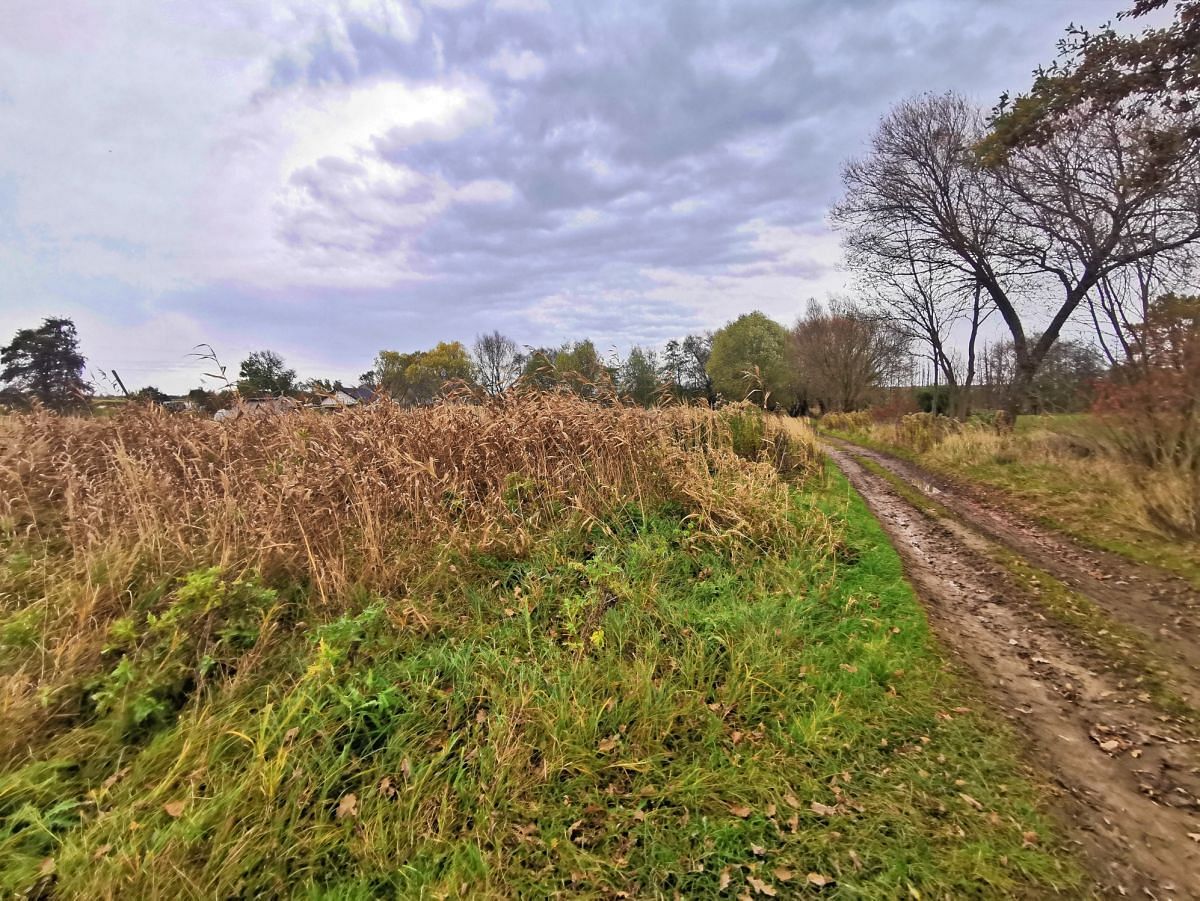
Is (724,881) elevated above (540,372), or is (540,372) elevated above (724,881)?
(540,372)

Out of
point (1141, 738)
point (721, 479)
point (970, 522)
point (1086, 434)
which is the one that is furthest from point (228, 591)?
point (1086, 434)

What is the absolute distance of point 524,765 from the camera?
2674 mm

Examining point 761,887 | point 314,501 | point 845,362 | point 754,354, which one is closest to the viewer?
point 761,887

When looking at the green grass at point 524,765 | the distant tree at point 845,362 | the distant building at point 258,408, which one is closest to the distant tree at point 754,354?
the distant tree at point 845,362

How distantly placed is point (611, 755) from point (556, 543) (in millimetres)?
2357

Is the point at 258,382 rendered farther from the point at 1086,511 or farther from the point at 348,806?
the point at 1086,511

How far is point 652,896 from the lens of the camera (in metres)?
2.11

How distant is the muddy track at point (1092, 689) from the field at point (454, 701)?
24 cm

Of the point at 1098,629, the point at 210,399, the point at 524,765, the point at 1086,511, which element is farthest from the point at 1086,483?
the point at 210,399

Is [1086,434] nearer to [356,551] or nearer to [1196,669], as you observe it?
[1196,669]

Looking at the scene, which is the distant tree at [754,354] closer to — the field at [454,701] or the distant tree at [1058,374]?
the distant tree at [1058,374]

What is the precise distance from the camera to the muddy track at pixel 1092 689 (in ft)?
7.13

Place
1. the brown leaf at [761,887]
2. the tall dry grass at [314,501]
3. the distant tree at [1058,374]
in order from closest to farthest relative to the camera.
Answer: the brown leaf at [761,887], the tall dry grass at [314,501], the distant tree at [1058,374]

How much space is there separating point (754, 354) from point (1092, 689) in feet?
144
